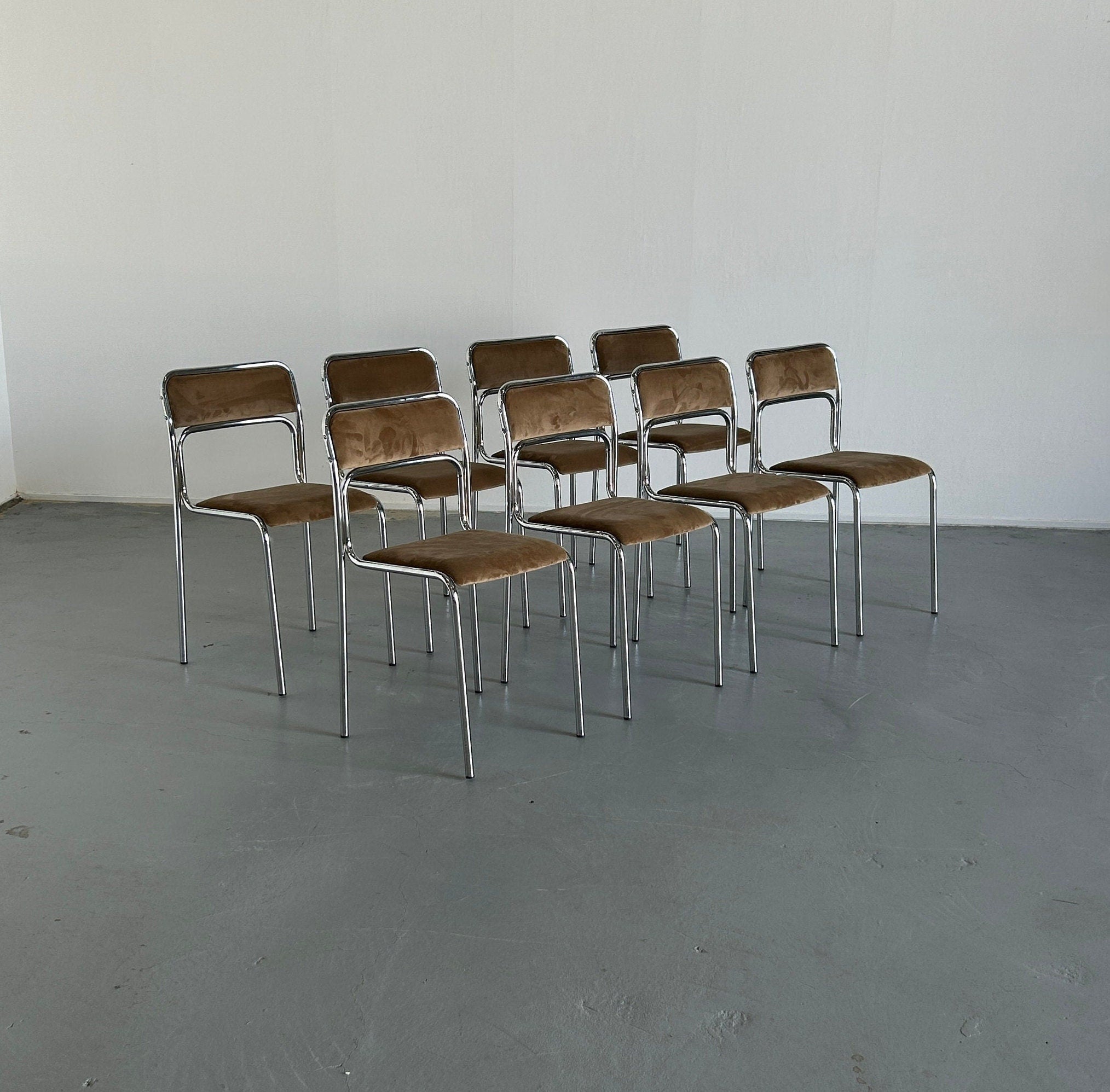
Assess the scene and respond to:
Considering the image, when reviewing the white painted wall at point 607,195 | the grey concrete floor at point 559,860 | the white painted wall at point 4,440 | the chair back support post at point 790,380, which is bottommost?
the grey concrete floor at point 559,860

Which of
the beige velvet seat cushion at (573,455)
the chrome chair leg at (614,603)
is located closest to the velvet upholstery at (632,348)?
the beige velvet seat cushion at (573,455)

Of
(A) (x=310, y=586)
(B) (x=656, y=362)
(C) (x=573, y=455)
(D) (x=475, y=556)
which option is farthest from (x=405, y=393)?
(D) (x=475, y=556)

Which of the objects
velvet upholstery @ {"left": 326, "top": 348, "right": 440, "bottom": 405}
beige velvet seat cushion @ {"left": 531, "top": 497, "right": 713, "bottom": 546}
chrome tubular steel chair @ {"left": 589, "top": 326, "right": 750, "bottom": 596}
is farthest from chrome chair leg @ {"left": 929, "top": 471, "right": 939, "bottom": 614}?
velvet upholstery @ {"left": 326, "top": 348, "right": 440, "bottom": 405}

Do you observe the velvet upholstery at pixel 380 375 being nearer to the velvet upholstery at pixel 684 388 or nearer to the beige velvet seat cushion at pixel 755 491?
the velvet upholstery at pixel 684 388

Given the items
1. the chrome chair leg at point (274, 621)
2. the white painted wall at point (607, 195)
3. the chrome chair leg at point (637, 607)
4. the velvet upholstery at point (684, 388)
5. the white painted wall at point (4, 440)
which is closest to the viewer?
the chrome chair leg at point (274, 621)

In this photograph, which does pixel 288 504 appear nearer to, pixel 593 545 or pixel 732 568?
pixel 593 545

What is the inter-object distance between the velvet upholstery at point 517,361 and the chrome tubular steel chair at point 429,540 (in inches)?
46.8

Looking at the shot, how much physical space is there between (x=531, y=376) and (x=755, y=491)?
4.48 feet

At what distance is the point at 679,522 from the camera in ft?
12.3

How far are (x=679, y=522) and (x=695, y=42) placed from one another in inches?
117

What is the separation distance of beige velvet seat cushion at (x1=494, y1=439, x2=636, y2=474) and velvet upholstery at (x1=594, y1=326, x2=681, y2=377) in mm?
414

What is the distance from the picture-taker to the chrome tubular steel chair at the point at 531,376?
465 centimetres

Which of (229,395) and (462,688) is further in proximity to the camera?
(229,395)

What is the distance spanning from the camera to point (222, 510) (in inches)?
153
